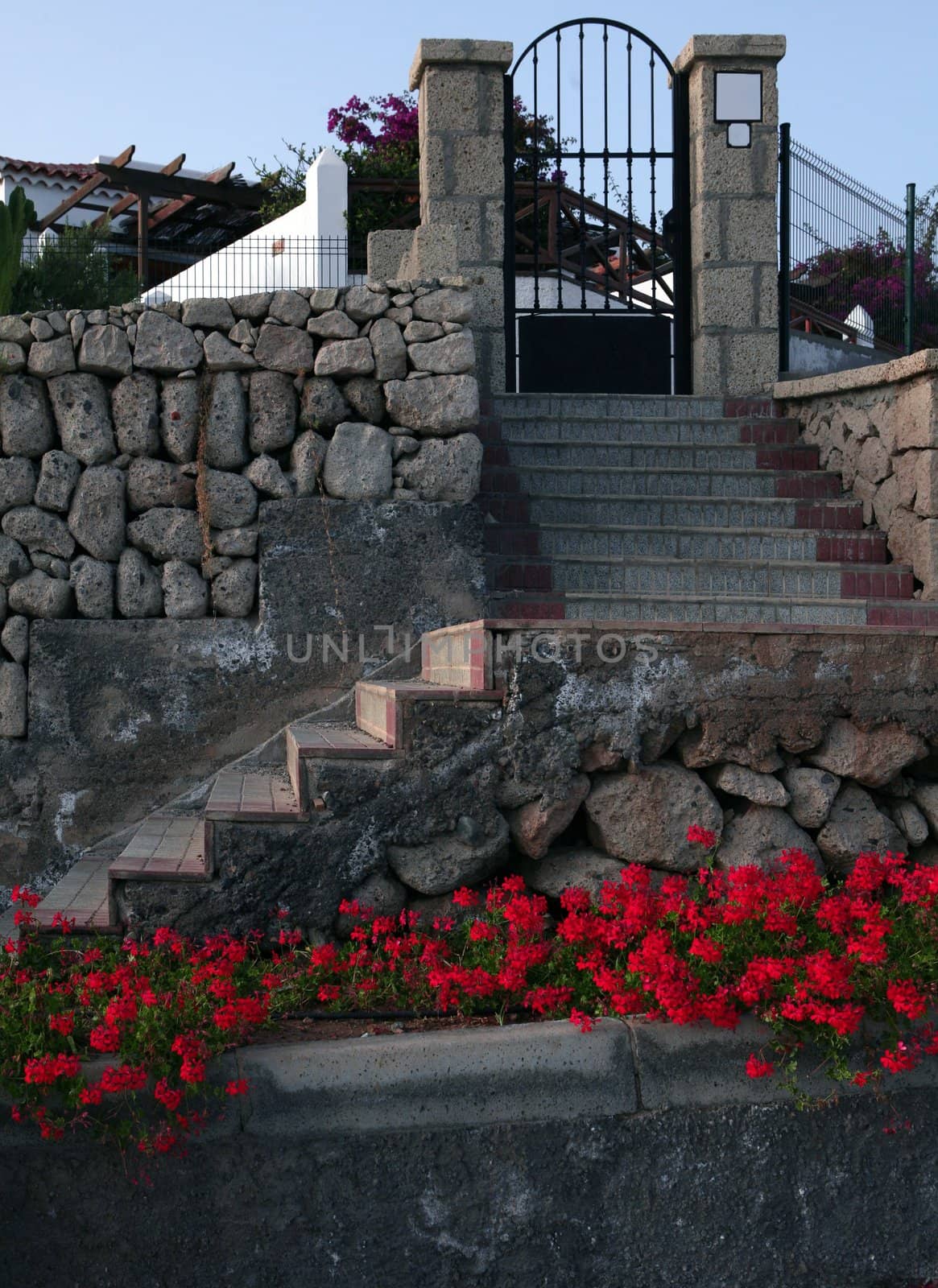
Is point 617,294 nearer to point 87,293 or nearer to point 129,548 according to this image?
point 87,293

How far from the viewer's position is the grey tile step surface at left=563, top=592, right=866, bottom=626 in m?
6.28

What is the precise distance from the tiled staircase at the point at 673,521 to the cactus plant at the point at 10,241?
2533mm

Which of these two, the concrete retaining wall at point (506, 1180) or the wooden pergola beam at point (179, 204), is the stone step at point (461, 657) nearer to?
the concrete retaining wall at point (506, 1180)

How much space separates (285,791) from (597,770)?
1.18 m

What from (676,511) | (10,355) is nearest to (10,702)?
(10,355)

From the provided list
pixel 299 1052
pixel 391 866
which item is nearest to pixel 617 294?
pixel 391 866

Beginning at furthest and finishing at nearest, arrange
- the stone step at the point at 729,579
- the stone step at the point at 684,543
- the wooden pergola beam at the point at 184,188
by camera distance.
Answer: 1. the wooden pergola beam at the point at 184,188
2. the stone step at the point at 684,543
3. the stone step at the point at 729,579

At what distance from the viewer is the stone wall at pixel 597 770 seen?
13.8 feet

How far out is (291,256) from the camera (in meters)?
8.53

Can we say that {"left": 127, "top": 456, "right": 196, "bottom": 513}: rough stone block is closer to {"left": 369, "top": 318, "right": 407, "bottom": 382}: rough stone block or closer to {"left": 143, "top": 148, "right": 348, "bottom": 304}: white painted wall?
{"left": 369, "top": 318, "right": 407, "bottom": 382}: rough stone block

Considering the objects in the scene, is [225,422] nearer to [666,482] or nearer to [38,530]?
[38,530]

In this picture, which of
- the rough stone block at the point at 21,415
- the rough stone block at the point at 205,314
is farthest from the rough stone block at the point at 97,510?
the rough stone block at the point at 205,314

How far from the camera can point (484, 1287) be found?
3.41m

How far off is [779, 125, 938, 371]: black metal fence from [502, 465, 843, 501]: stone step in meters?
Result: 1.49
